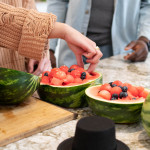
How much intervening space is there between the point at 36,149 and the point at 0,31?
79cm

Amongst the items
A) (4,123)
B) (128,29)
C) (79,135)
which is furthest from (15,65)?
(128,29)

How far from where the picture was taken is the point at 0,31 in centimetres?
148

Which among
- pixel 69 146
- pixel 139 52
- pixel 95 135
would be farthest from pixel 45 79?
pixel 139 52

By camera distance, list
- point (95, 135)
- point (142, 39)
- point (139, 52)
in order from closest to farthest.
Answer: point (95, 135), point (139, 52), point (142, 39)

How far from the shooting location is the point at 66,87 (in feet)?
4.39

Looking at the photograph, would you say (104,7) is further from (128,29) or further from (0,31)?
(0,31)

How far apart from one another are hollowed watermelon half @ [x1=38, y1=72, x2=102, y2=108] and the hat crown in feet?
1.73

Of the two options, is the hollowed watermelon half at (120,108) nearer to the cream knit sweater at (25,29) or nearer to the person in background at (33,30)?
the person in background at (33,30)

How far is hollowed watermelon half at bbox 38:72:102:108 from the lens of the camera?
1.35 meters

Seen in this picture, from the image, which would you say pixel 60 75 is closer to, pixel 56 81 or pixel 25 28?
pixel 56 81

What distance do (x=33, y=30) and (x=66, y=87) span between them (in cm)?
38

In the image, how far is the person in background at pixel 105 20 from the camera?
2.99 metres

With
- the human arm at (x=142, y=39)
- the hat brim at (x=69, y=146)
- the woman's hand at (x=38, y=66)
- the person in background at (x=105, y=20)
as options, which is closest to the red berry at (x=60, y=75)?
the hat brim at (x=69, y=146)

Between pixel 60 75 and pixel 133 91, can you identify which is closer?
pixel 133 91
